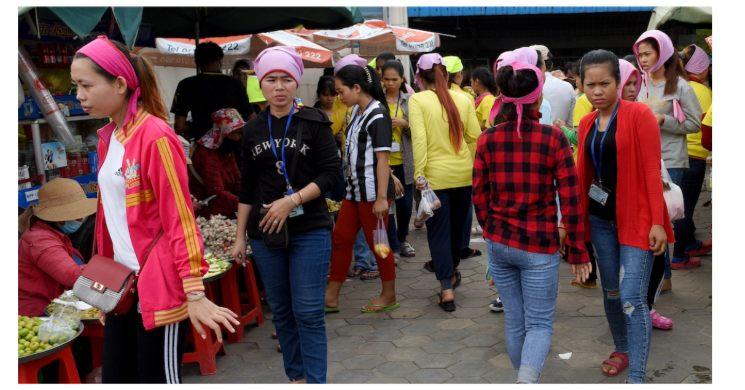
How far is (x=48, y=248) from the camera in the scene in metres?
4.07

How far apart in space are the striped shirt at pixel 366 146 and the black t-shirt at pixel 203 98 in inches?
69.8

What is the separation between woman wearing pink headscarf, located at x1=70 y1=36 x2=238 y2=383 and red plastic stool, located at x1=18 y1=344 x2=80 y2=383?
2.85 feet

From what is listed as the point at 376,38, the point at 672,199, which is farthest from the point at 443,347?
the point at 376,38

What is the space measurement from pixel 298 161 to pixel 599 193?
1617 mm

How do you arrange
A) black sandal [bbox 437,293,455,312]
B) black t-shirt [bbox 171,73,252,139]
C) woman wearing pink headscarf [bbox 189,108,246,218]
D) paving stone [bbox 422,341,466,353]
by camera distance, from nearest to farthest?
paving stone [bbox 422,341,466,353] → black sandal [bbox 437,293,455,312] → woman wearing pink headscarf [bbox 189,108,246,218] → black t-shirt [bbox 171,73,252,139]

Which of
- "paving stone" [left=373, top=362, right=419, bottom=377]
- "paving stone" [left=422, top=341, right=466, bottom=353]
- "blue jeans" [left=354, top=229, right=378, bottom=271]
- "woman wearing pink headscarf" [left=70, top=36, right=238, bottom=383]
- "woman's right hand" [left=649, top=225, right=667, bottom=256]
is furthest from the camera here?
"blue jeans" [left=354, top=229, right=378, bottom=271]

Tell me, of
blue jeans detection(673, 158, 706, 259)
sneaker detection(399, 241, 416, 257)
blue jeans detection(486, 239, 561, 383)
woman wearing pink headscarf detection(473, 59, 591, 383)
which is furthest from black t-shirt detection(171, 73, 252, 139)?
blue jeans detection(673, 158, 706, 259)

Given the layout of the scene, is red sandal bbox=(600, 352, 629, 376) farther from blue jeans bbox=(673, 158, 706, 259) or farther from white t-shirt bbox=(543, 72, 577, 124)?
white t-shirt bbox=(543, 72, 577, 124)

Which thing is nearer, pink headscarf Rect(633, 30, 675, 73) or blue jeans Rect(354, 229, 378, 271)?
pink headscarf Rect(633, 30, 675, 73)

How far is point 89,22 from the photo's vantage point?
13.3 ft

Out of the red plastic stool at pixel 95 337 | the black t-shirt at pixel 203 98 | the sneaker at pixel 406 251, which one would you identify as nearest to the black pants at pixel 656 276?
the red plastic stool at pixel 95 337

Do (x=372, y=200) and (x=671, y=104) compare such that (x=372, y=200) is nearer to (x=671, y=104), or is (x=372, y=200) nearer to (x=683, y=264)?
(x=671, y=104)

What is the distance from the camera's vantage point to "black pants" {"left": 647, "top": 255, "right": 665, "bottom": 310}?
14.1 feet

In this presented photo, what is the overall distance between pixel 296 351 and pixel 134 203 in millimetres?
1537
